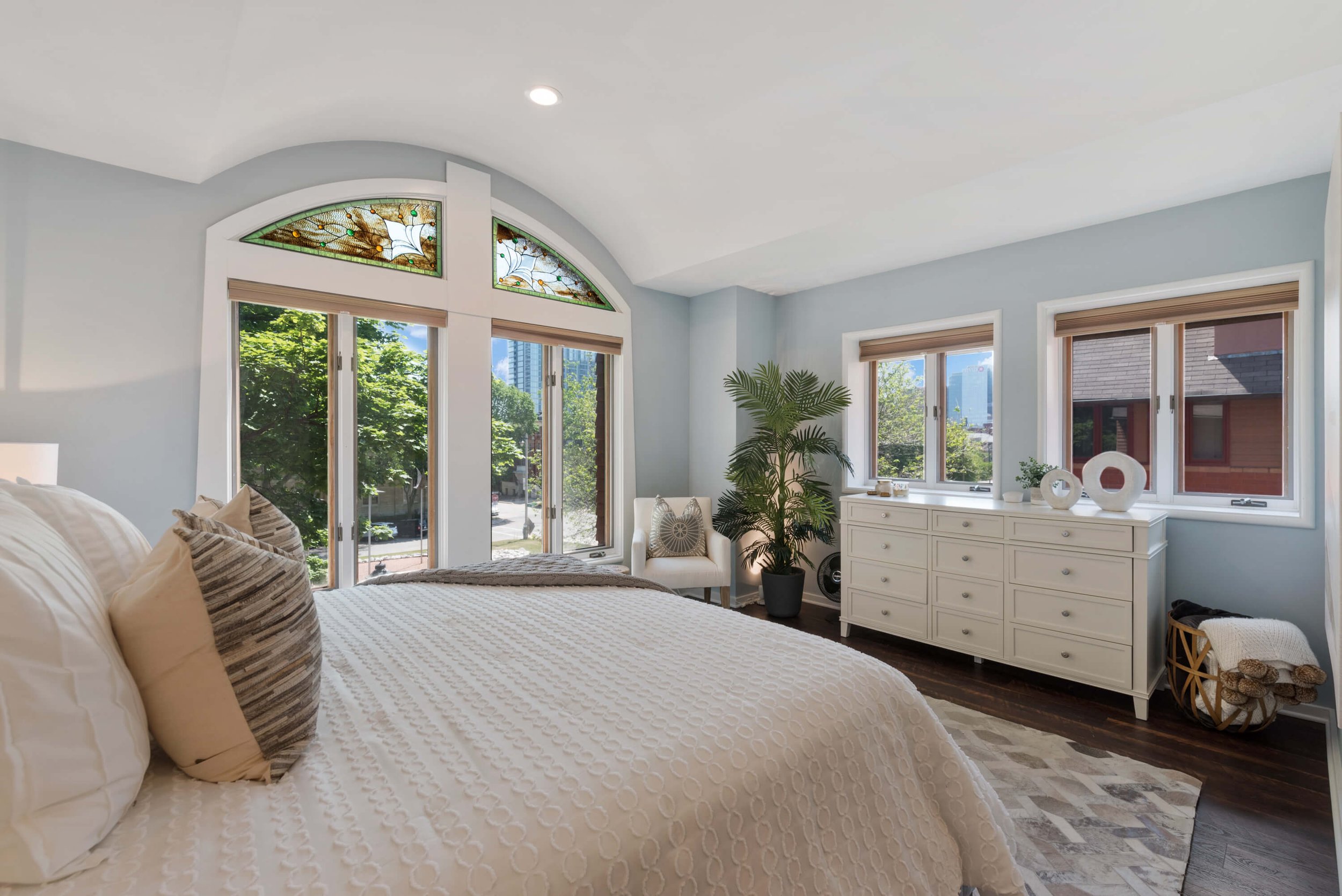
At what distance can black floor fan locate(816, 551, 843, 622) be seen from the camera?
427 cm

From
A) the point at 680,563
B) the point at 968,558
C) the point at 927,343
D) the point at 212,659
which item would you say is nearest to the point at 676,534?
the point at 680,563

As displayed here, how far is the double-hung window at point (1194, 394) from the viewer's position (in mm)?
2812

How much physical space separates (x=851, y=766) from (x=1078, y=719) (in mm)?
2065

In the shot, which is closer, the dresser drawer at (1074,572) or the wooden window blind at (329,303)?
the dresser drawer at (1074,572)

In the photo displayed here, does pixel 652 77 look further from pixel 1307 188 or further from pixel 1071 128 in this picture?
pixel 1307 188

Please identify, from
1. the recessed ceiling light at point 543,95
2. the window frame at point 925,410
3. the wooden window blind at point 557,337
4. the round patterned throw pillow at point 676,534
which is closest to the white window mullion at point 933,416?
the window frame at point 925,410

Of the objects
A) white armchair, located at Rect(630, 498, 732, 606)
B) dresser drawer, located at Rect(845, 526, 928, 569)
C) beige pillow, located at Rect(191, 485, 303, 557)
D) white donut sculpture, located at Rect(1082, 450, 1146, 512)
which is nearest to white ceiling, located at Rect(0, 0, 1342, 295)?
white donut sculpture, located at Rect(1082, 450, 1146, 512)

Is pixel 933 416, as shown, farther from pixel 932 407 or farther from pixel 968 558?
pixel 968 558

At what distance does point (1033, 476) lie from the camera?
10.6ft

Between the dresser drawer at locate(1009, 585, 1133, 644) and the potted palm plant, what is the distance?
121 centimetres

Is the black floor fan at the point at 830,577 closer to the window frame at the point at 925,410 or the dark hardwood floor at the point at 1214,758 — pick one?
the window frame at the point at 925,410

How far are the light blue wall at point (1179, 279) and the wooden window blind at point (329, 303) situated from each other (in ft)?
9.77

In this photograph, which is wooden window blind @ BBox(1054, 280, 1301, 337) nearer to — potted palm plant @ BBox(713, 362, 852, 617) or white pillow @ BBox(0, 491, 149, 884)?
potted palm plant @ BBox(713, 362, 852, 617)

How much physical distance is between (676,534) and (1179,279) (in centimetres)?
304
